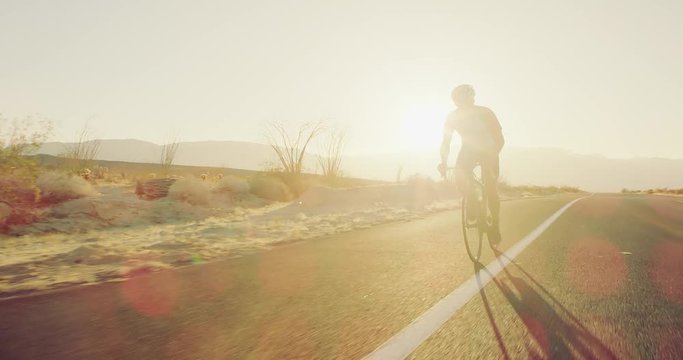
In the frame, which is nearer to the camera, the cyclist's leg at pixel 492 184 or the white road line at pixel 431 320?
the white road line at pixel 431 320

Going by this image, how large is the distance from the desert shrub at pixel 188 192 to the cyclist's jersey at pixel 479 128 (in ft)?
31.3

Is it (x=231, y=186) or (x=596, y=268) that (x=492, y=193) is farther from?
(x=231, y=186)

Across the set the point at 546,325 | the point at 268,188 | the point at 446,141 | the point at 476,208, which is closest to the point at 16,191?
the point at 446,141

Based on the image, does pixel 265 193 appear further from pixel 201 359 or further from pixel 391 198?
pixel 201 359

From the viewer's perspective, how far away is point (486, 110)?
640 centimetres

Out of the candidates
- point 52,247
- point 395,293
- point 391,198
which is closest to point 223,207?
point 52,247

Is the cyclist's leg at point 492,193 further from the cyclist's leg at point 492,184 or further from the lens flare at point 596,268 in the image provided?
the lens flare at point 596,268

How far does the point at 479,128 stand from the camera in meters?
6.37

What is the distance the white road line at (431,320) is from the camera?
241 centimetres

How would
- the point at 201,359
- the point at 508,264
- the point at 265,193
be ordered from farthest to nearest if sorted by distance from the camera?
the point at 265,193
the point at 508,264
the point at 201,359

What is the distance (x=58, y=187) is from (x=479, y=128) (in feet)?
29.4

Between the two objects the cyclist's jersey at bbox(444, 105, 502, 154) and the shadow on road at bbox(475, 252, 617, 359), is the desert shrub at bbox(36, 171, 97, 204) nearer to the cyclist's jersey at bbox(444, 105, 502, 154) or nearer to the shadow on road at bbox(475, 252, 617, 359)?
the cyclist's jersey at bbox(444, 105, 502, 154)

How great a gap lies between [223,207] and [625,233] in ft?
35.6

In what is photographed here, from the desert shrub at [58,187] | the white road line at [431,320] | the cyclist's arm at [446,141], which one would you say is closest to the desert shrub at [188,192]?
the desert shrub at [58,187]
